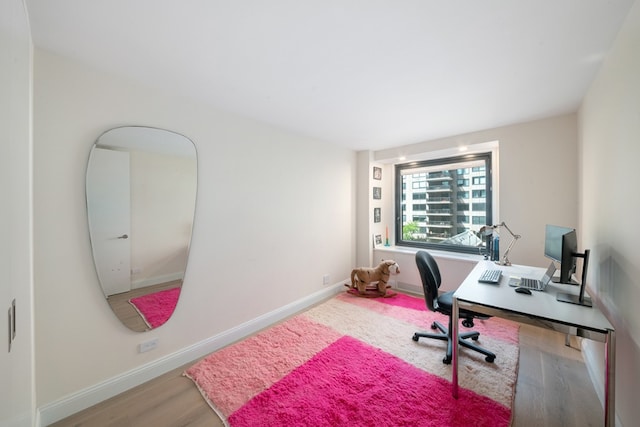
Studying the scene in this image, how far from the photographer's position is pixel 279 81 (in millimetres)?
1939

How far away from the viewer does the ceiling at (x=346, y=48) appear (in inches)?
49.4

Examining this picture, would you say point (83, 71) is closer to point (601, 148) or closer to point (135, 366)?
point (135, 366)

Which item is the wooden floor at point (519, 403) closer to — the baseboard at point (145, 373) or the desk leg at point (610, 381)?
the baseboard at point (145, 373)

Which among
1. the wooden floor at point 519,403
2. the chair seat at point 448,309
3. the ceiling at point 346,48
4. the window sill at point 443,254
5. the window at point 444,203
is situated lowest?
the wooden floor at point 519,403

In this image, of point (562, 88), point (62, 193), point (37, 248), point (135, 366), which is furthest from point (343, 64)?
point (135, 366)

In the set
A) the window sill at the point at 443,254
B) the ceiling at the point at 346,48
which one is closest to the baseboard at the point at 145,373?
the window sill at the point at 443,254

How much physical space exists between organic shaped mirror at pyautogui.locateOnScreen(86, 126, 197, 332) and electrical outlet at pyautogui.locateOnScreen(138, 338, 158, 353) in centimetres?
11

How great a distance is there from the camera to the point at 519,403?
1.67 meters

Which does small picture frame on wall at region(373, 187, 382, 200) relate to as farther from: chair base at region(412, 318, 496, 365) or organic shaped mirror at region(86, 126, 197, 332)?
organic shaped mirror at region(86, 126, 197, 332)

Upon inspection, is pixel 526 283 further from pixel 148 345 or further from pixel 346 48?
pixel 148 345

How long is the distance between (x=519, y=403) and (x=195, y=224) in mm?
2833

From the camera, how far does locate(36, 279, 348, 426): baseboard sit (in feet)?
5.19

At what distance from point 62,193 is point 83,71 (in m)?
0.85

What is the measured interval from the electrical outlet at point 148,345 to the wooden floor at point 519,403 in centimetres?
25
